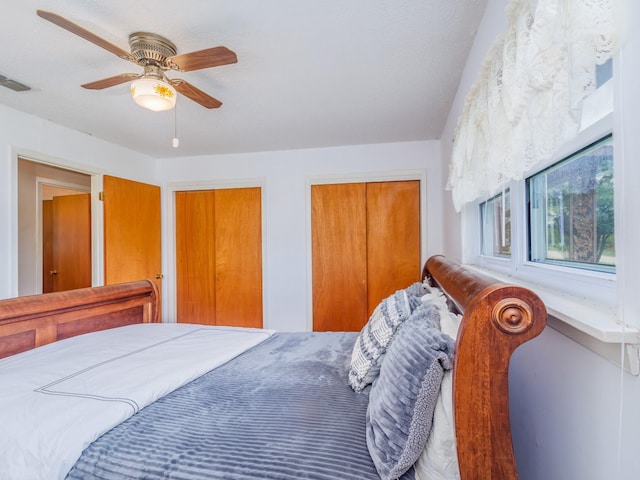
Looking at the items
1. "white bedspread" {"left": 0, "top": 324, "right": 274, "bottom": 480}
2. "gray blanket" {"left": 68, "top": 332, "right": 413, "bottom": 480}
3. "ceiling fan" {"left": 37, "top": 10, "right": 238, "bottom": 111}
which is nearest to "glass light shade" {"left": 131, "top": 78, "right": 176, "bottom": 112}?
"ceiling fan" {"left": 37, "top": 10, "right": 238, "bottom": 111}

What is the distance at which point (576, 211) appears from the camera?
1012mm

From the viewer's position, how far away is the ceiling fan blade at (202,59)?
1.47 meters

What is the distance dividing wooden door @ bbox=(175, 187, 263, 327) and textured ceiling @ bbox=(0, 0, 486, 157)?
0.99 metres

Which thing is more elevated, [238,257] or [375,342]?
[238,257]

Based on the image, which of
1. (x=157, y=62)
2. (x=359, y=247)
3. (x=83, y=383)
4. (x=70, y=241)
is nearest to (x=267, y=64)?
(x=157, y=62)

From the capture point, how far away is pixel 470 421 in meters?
0.72

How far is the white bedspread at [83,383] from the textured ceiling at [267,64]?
158 centimetres

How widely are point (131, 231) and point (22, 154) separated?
114cm

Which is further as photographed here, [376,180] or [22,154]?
[376,180]

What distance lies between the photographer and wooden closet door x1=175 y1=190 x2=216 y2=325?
158 inches

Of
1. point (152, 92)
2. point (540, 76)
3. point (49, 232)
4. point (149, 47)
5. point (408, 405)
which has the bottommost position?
point (408, 405)

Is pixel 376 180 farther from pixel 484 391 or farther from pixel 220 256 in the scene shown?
pixel 484 391

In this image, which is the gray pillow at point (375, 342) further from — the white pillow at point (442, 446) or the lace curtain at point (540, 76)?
the lace curtain at point (540, 76)

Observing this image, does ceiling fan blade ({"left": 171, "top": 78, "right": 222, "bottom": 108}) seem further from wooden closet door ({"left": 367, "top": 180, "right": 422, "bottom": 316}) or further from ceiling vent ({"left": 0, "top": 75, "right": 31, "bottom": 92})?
wooden closet door ({"left": 367, "top": 180, "right": 422, "bottom": 316})
